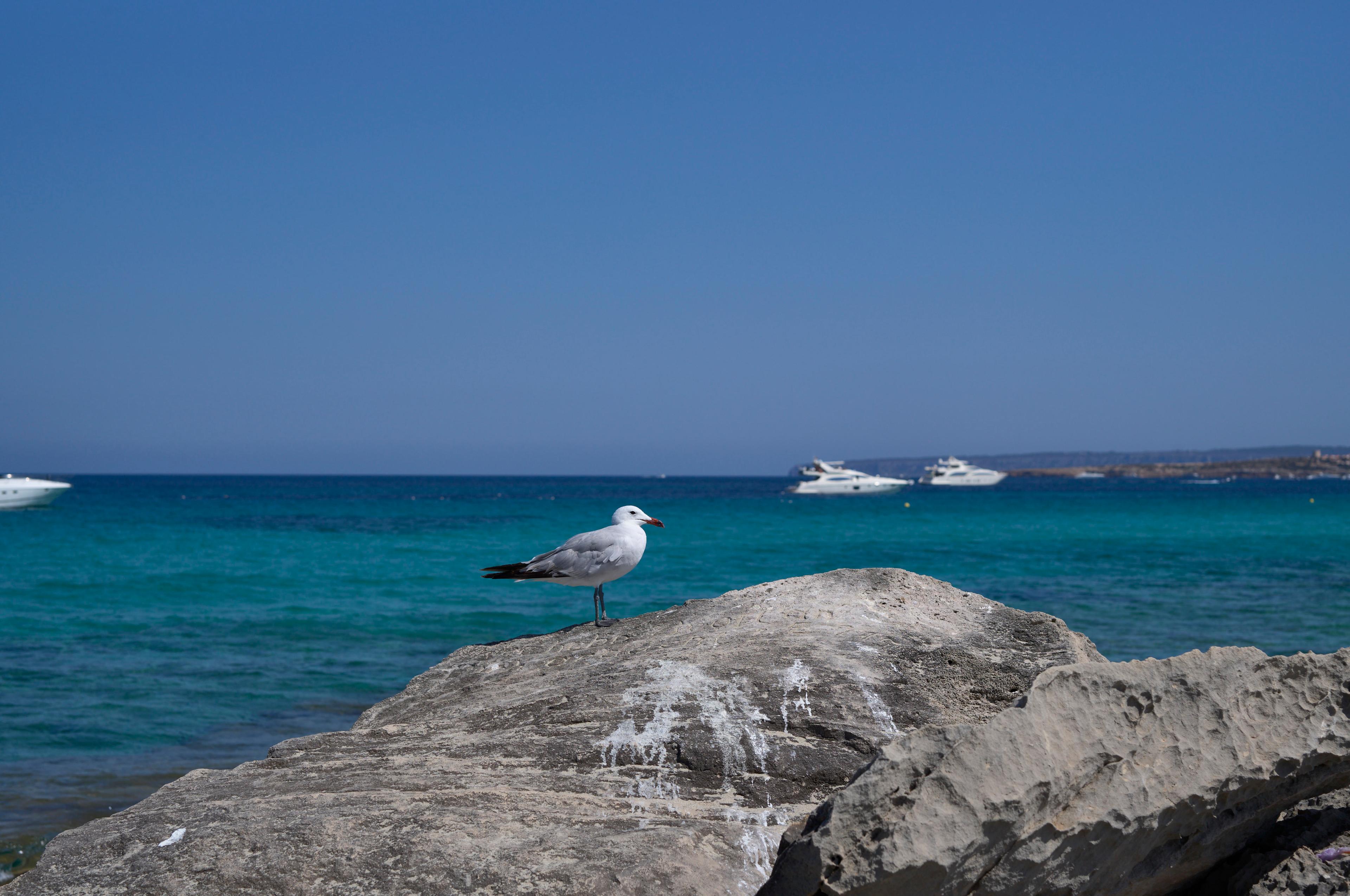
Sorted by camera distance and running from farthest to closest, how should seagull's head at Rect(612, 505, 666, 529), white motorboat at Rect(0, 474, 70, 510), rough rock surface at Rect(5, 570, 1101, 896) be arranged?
white motorboat at Rect(0, 474, 70, 510) < seagull's head at Rect(612, 505, 666, 529) < rough rock surface at Rect(5, 570, 1101, 896)

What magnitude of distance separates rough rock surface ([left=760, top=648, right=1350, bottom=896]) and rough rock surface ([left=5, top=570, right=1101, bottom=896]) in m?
0.72

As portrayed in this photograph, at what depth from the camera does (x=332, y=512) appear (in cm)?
4897

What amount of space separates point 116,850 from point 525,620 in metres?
11.2

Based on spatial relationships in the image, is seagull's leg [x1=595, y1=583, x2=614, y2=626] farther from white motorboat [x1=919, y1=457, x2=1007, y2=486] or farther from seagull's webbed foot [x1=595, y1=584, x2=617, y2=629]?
white motorboat [x1=919, y1=457, x2=1007, y2=486]

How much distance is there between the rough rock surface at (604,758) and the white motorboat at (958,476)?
3451 inches

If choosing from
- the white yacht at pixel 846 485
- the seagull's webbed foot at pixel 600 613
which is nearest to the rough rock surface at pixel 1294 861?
the seagull's webbed foot at pixel 600 613

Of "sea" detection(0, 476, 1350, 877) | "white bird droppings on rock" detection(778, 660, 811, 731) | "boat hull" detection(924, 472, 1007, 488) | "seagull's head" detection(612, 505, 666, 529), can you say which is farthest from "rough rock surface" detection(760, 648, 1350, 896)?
"boat hull" detection(924, 472, 1007, 488)

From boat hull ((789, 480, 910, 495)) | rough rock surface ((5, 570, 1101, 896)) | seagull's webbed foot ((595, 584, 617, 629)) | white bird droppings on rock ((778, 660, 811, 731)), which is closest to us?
rough rock surface ((5, 570, 1101, 896))

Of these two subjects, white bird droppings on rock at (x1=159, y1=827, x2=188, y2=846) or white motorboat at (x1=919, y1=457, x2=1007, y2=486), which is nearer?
white bird droppings on rock at (x1=159, y1=827, x2=188, y2=846)

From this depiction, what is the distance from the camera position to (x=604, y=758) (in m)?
4.20

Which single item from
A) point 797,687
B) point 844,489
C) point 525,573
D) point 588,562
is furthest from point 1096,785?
point 844,489

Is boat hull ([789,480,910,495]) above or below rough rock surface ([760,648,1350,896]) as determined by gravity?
below

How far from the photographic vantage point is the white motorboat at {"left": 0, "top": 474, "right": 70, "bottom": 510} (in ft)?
145

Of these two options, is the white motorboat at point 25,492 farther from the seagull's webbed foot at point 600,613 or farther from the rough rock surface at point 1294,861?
the rough rock surface at point 1294,861
